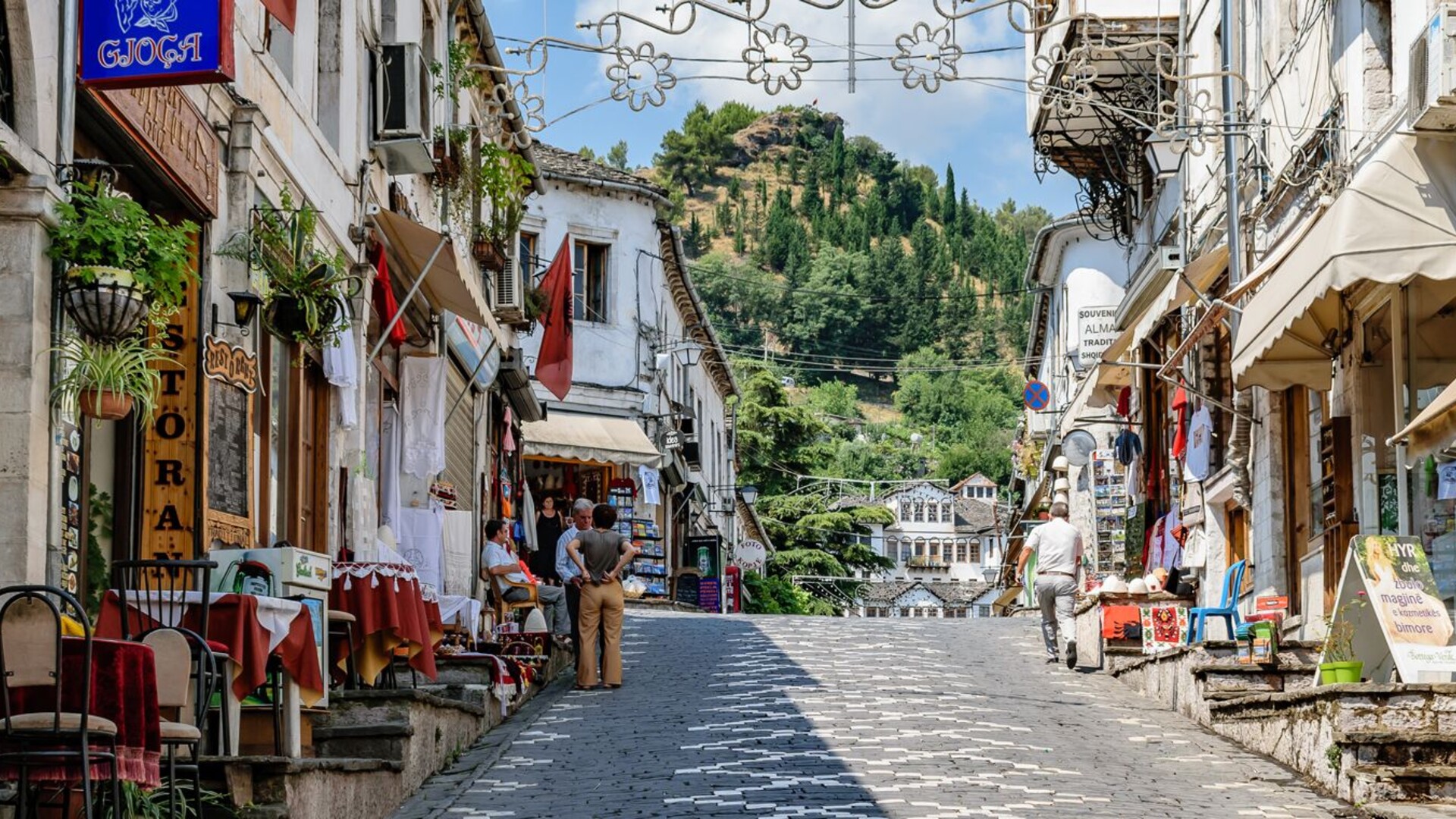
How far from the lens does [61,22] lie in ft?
30.7

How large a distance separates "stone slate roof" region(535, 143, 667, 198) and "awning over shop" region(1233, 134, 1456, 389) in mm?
25603

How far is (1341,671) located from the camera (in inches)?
493

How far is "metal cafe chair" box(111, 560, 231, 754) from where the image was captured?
28.9ft

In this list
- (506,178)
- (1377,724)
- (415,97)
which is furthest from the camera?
(506,178)

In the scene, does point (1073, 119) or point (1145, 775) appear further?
point (1073, 119)

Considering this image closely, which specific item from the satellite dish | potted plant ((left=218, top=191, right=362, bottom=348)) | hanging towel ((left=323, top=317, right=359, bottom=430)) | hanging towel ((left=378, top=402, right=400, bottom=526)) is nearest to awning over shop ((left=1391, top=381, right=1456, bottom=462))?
potted plant ((left=218, top=191, right=362, bottom=348))

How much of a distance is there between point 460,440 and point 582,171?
17.2 m

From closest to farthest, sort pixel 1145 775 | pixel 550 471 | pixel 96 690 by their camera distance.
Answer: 1. pixel 96 690
2. pixel 1145 775
3. pixel 550 471

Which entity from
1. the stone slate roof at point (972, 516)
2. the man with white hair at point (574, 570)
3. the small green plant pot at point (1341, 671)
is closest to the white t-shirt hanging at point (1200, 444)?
the man with white hair at point (574, 570)

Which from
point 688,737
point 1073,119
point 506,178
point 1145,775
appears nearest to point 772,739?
point 688,737

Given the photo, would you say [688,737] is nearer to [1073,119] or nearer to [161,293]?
[161,293]

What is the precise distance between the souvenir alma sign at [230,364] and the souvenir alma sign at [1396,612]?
7.04 metres

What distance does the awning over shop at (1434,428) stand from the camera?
37.9 feet

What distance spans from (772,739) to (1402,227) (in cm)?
542
